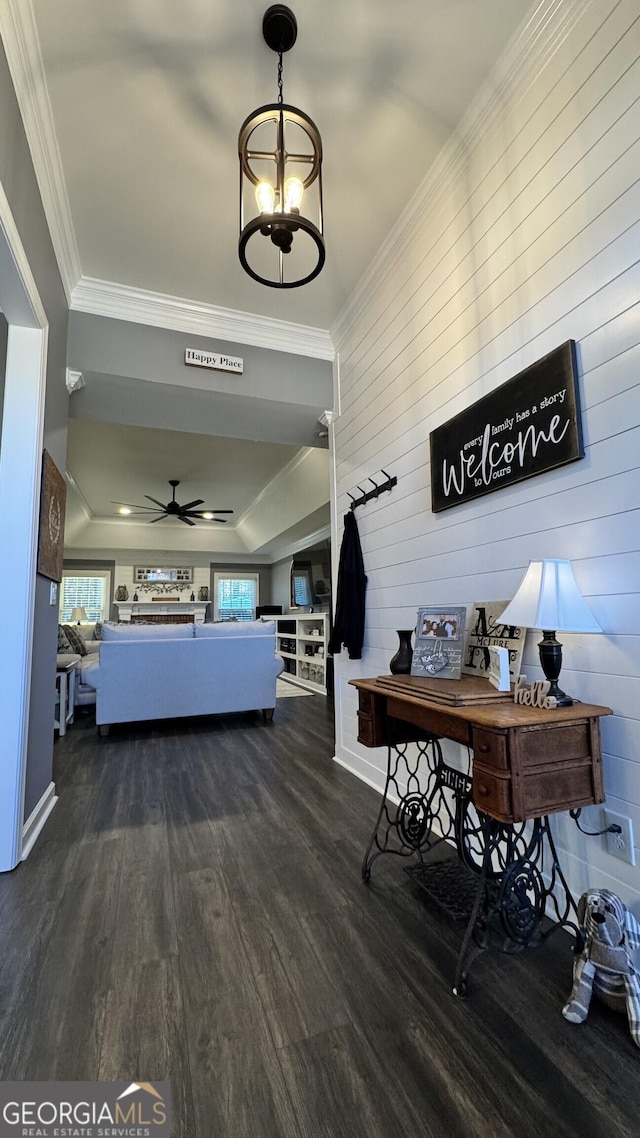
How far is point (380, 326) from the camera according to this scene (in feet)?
10.1

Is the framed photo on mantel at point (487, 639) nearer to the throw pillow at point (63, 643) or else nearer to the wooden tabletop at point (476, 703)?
the wooden tabletop at point (476, 703)

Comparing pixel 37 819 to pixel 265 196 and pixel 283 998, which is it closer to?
pixel 283 998

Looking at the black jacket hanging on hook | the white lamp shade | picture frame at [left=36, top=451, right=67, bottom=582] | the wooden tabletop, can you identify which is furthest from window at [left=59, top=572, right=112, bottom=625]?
the white lamp shade

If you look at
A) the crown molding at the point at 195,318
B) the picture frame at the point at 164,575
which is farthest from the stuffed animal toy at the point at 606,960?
the picture frame at the point at 164,575

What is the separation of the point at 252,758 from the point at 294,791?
77 cm

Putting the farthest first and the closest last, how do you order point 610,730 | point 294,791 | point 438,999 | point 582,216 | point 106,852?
1. point 294,791
2. point 106,852
3. point 582,216
4. point 610,730
5. point 438,999

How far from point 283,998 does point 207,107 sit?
341 cm

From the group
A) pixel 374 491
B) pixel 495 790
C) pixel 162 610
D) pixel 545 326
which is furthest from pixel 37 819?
pixel 162 610

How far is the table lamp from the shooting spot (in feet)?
4.66

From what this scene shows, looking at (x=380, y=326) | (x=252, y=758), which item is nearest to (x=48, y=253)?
(x=380, y=326)

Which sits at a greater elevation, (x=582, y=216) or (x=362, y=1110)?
(x=582, y=216)

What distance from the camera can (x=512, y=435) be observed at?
6.25 ft

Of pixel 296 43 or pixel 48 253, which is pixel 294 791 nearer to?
pixel 48 253

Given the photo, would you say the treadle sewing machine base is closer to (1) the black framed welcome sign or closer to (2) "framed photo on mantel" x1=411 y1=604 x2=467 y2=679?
(2) "framed photo on mantel" x1=411 y1=604 x2=467 y2=679
